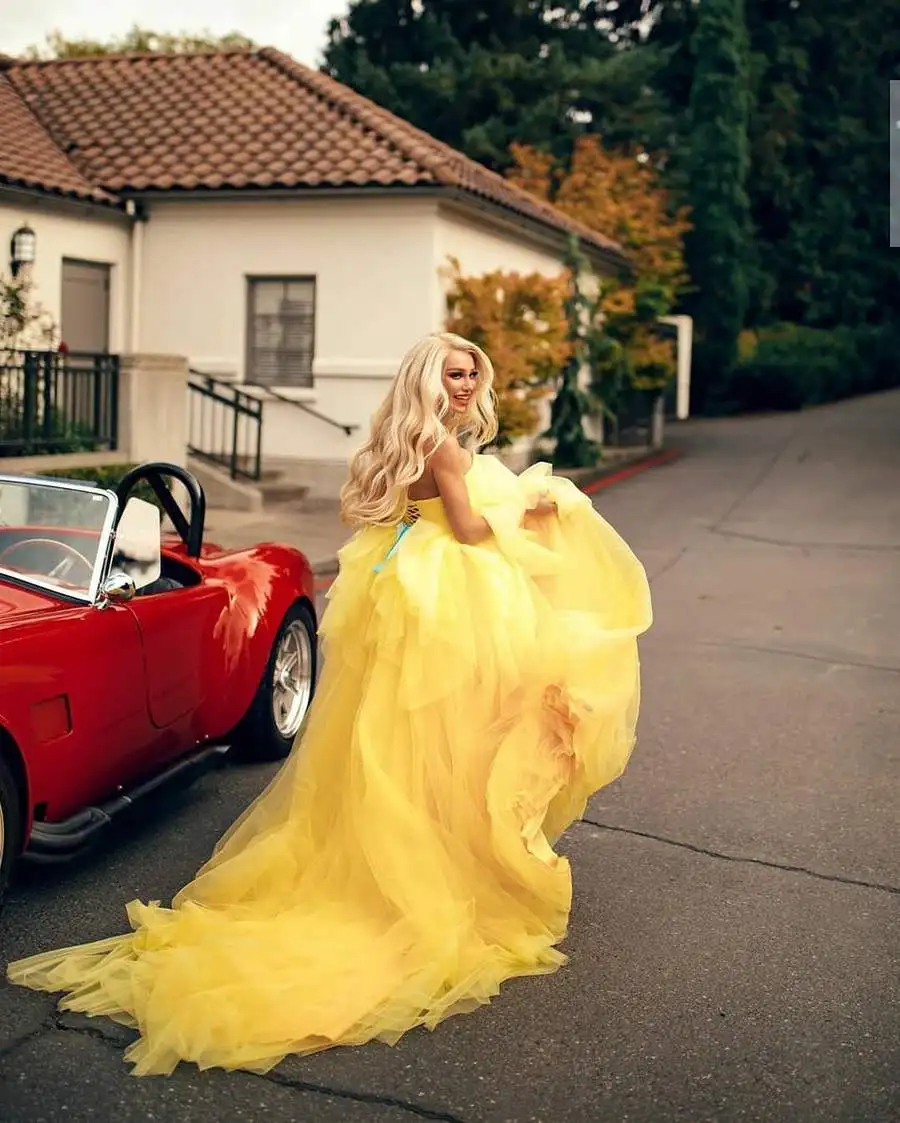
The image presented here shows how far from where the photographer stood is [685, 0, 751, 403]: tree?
125ft

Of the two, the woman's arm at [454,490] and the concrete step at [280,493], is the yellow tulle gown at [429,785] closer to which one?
the woman's arm at [454,490]

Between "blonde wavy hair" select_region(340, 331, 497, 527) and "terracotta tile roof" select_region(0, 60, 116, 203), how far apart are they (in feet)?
43.8

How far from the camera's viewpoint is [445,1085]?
329cm

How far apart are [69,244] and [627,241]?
540 inches

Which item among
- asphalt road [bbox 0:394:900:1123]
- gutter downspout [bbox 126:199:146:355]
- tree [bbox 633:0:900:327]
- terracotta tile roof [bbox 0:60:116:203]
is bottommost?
asphalt road [bbox 0:394:900:1123]

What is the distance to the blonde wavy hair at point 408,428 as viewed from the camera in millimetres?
4109

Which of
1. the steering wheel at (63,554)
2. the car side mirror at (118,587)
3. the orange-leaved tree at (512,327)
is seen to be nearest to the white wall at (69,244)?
the orange-leaved tree at (512,327)

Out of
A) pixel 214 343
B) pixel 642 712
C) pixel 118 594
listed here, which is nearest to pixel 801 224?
pixel 214 343

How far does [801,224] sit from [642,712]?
131 feet

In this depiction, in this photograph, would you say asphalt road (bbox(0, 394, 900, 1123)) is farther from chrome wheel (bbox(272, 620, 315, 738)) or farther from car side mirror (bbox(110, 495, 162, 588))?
car side mirror (bbox(110, 495, 162, 588))

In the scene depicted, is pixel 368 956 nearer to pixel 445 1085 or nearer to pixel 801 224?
pixel 445 1085

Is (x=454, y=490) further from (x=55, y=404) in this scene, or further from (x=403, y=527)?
(x=55, y=404)

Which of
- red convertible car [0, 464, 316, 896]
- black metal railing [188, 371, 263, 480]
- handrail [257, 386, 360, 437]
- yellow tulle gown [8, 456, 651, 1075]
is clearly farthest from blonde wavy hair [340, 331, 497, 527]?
handrail [257, 386, 360, 437]

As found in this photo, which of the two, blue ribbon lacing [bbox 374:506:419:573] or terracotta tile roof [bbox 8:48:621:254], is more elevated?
terracotta tile roof [bbox 8:48:621:254]
